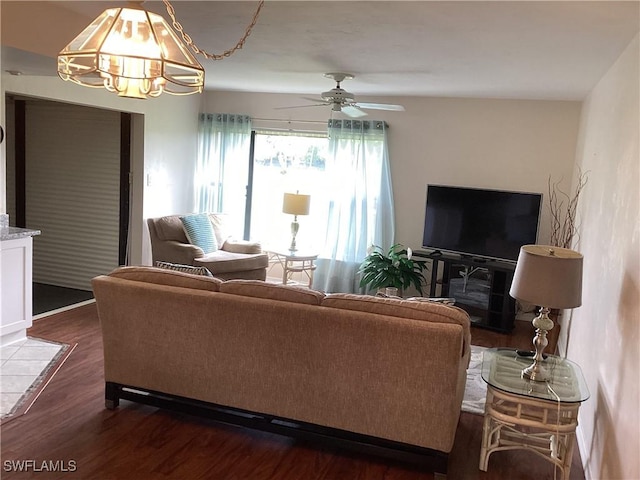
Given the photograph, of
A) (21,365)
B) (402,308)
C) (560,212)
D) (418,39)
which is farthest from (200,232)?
(560,212)

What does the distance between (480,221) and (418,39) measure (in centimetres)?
274

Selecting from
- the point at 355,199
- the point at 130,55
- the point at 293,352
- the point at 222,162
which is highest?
the point at 130,55

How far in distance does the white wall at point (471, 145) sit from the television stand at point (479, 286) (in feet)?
2.04

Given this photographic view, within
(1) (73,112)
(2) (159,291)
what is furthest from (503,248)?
(1) (73,112)

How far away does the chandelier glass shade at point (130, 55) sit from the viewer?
5.73 feet

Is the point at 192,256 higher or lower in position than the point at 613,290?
lower

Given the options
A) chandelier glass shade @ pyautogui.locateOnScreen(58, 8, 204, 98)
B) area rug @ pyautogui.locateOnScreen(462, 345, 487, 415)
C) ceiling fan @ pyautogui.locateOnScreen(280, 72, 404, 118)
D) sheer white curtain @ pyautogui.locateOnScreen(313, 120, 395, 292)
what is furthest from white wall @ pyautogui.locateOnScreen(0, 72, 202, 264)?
area rug @ pyautogui.locateOnScreen(462, 345, 487, 415)

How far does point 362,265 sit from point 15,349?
3.56 meters

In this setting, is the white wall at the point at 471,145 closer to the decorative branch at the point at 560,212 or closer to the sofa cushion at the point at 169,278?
the decorative branch at the point at 560,212

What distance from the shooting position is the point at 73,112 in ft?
19.1

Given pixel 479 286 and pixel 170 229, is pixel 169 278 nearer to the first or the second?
pixel 170 229

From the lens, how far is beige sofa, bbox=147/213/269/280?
18.0ft

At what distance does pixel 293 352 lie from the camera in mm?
2732

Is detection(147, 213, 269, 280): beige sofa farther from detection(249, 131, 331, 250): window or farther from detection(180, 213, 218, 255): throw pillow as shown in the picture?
detection(249, 131, 331, 250): window
